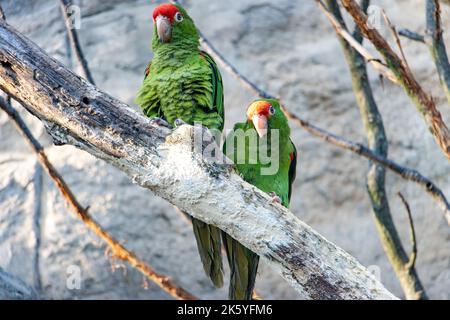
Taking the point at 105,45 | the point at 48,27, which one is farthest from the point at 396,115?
the point at 48,27

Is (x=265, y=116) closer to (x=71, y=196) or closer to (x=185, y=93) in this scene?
(x=185, y=93)

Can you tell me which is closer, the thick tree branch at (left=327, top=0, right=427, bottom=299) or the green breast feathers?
the green breast feathers

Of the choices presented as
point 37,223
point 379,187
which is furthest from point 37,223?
point 379,187

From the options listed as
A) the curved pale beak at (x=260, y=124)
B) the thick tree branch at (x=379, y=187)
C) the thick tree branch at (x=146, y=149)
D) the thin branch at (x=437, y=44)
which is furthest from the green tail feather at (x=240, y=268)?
the thin branch at (x=437, y=44)

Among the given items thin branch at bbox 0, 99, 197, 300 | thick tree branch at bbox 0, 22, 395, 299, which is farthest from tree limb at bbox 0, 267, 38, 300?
thick tree branch at bbox 0, 22, 395, 299

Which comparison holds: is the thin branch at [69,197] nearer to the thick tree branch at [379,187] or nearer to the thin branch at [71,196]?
the thin branch at [71,196]

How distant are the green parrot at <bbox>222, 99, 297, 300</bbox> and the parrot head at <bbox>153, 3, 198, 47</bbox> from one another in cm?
56

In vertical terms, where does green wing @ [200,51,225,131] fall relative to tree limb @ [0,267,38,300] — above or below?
above

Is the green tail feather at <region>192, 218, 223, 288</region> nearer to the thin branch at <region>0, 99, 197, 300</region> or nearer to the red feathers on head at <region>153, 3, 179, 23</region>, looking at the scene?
the thin branch at <region>0, 99, 197, 300</region>

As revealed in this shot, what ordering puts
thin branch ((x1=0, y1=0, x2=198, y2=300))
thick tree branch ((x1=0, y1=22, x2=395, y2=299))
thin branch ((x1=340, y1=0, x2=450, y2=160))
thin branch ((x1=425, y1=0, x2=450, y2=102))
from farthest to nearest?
thin branch ((x1=0, y1=0, x2=198, y2=300)) → thin branch ((x1=425, y1=0, x2=450, y2=102)) → thin branch ((x1=340, y1=0, x2=450, y2=160)) → thick tree branch ((x1=0, y1=22, x2=395, y2=299))

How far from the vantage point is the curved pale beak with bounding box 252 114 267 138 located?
345 cm

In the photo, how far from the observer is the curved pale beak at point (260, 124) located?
3.45 meters

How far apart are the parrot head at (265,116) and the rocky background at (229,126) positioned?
92.2 inches
